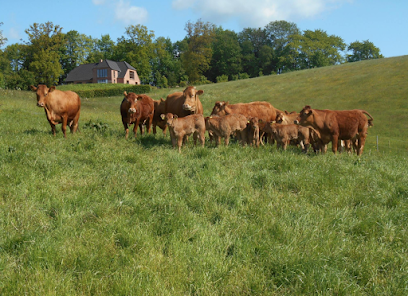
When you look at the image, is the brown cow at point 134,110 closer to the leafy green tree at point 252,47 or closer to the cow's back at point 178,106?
the cow's back at point 178,106

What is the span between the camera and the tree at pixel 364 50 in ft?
380

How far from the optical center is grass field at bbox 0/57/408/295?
3490 millimetres

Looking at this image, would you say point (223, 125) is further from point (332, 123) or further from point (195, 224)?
point (195, 224)

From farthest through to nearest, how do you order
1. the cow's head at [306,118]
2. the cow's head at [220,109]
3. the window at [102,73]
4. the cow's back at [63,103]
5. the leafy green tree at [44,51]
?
1. the window at [102,73]
2. the leafy green tree at [44,51]
3. the cow's head at [220,109]
4. the cow's back at [63,103]
5. the cow's head at [306,118]

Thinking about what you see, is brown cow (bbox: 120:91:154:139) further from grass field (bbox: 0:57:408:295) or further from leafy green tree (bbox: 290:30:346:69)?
leafy green tree (bbox: 290:30:346:69)

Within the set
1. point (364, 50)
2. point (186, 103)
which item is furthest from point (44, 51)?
point (364, 50)

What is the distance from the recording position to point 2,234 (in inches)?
163

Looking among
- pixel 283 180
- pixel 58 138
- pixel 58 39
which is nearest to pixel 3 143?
pixel 58 138

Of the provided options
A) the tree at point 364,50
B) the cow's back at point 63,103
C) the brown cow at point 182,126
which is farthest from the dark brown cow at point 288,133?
the tree at point 364,50

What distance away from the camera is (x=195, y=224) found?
4.66 meters

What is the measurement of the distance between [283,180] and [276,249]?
2.84 metres

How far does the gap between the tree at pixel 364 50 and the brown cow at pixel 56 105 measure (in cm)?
12298

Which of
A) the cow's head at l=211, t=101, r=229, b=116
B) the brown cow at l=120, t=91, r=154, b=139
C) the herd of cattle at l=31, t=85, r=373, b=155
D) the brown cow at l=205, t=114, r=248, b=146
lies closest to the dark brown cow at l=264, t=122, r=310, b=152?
the herd of cattle at l=31, t=85, r=373, b=155

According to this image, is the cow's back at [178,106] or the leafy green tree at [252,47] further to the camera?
the leafy green tree at [252,47]
